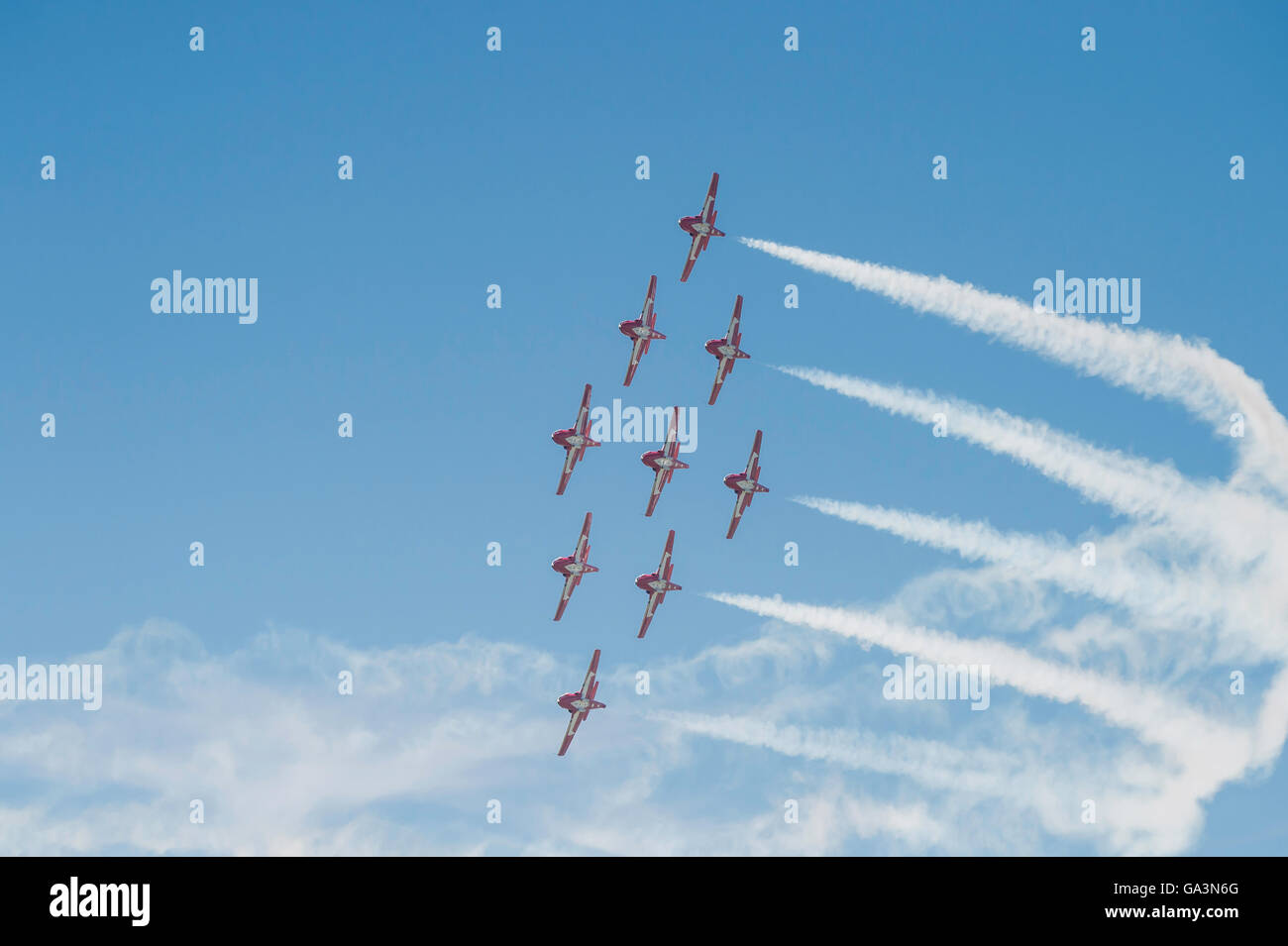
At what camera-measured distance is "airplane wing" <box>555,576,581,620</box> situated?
6558 inches

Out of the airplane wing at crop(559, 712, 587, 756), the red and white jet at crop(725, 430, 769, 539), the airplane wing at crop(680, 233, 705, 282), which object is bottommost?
the airplane wing at crop(559, 712, 587, 756)

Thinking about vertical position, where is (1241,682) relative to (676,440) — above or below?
below

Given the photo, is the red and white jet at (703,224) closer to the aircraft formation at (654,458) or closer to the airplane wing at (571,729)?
the aircraft formation at (654,458)

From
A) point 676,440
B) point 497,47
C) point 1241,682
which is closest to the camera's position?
point 1241,682

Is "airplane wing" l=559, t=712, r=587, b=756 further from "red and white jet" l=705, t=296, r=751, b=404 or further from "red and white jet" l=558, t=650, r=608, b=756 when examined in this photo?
"red and white jet" l=705, t=296, r=751, b=404

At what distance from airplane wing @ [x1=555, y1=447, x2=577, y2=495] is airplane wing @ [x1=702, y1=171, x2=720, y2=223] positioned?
996 inches

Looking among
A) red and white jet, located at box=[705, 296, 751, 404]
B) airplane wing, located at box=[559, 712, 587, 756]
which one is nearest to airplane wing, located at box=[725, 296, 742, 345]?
red and white jet, located at box=[705, 296, 751, 404]

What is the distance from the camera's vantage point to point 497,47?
509 feet

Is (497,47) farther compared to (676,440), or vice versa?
(676,440)

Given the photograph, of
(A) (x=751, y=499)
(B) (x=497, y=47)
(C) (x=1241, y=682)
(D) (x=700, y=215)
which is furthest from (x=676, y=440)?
(C) (x=1241, y=682)
